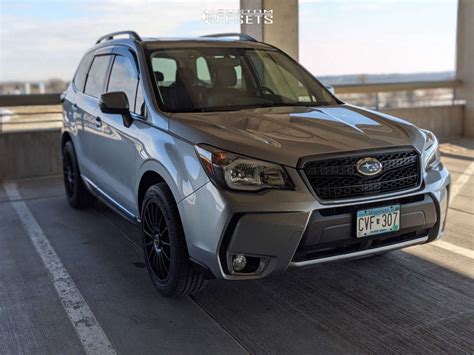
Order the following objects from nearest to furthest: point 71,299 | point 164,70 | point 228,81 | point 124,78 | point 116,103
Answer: point 71,299 < point 116,103 < point 164,70 < point 228,81 < point 124,78

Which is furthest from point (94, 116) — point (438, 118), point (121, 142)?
point (438, 118)

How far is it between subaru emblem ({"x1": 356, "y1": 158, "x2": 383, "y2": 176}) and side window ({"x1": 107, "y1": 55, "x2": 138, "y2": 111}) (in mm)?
1760

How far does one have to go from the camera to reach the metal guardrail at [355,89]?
25.5ft

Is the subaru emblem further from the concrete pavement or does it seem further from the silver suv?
the concrete pavement

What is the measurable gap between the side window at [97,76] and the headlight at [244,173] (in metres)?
2.18

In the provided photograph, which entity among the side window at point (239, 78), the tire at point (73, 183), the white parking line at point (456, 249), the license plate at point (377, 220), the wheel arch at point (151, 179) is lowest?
the white parking line at point (456, 249)

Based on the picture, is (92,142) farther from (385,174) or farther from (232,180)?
(385,174)

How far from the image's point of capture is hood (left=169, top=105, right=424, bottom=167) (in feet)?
10.1

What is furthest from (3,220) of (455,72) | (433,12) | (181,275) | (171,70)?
(433,12)

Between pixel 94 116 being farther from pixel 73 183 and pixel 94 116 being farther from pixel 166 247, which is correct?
pixel 166 247

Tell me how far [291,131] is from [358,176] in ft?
1.63

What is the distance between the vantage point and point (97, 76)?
5051 mm

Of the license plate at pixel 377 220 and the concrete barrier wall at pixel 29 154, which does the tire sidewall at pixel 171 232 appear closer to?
the license plate at pixel 377 220

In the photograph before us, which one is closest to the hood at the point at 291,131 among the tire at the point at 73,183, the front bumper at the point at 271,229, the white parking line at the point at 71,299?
the front bumper at the point at 271,229
